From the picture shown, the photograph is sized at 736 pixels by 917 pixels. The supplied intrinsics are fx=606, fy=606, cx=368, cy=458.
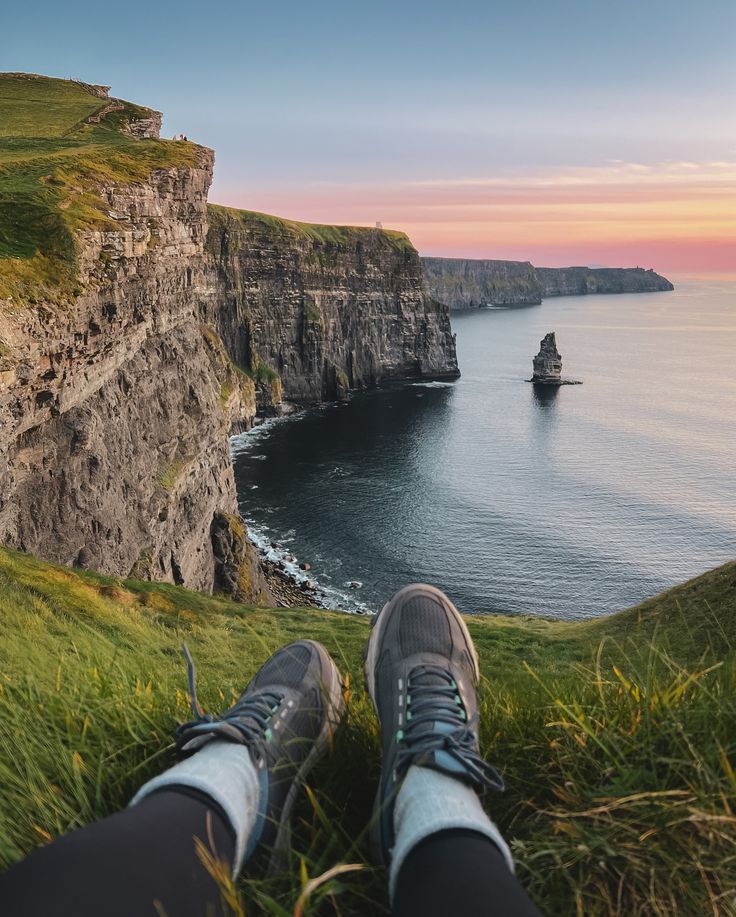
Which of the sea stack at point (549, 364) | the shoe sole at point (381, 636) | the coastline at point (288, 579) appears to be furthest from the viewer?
the sea stack at point (549, 364)

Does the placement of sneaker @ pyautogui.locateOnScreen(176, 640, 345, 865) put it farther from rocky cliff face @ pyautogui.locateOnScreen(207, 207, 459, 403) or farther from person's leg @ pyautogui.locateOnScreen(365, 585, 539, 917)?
rocky cliff face @ pyautogui.locateOnScreen(207, 207, 459, 403)

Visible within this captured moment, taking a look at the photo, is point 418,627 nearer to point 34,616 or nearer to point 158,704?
point 158,704

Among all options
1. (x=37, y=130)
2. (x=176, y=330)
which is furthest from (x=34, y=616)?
(x=37, y=130)

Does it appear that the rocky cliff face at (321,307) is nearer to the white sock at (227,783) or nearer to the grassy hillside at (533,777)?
the grassy hillside at (533,777)

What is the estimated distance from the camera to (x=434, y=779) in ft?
A: 7.76

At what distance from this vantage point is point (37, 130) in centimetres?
2906

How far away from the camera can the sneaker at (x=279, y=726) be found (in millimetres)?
2475

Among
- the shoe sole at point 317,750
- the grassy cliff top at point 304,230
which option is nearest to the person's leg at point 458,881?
the shoe sole at point 317,750

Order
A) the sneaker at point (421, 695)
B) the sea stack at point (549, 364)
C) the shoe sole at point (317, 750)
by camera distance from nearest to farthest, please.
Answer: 1. the shoe sole at point (317, 750)
2. the sneaker at point (421, 695)
3. the sea stack at point (549, 364)

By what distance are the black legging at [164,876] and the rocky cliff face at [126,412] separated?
1376 cm

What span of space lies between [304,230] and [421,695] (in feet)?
346

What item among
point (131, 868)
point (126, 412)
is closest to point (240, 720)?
point (131, 868)

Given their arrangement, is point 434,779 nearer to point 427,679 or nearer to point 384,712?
point 384,712

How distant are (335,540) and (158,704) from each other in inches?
1692
